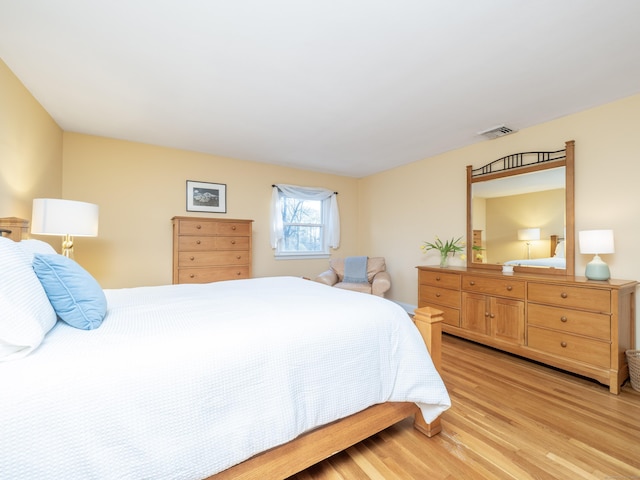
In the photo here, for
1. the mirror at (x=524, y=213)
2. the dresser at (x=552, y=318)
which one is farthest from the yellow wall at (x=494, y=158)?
the dresser at (x=552, y=318)

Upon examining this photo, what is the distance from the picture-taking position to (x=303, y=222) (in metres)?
4.81

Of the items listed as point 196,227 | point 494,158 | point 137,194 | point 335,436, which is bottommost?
point 335,436

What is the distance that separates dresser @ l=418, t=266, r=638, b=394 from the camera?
6.98ft

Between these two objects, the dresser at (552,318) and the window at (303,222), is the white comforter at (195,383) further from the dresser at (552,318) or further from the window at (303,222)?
the window at (303,222)

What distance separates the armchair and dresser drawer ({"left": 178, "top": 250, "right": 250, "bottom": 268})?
125cm

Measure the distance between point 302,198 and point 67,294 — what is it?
12.3 ft

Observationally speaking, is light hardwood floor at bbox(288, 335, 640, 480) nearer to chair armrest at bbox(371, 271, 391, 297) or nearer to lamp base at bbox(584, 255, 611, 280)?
lamp base at bbox(584, 255, 611, 280)

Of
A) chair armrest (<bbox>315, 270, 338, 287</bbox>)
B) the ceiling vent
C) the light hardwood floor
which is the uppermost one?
the ceiling vent

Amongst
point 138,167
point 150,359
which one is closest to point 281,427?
point 150,359

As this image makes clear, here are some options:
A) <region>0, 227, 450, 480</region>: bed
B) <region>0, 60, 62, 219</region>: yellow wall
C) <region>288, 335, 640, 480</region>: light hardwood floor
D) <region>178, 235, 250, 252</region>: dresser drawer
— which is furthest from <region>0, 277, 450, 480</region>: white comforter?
<region>178, 235, 250, 252</region>: dresser drawer

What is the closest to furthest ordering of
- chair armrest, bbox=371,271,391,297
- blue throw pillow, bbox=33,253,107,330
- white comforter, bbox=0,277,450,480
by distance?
white comforter, bbox=0,277,450,480 → blue throw pillow, bbox=33,253,107,330 → chair armrest, bbox=371,271,391,297

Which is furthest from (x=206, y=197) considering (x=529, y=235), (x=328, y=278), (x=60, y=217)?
(x=529, y=235)

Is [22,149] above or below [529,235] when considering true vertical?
above

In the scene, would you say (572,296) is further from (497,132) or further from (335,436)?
(335,436)
